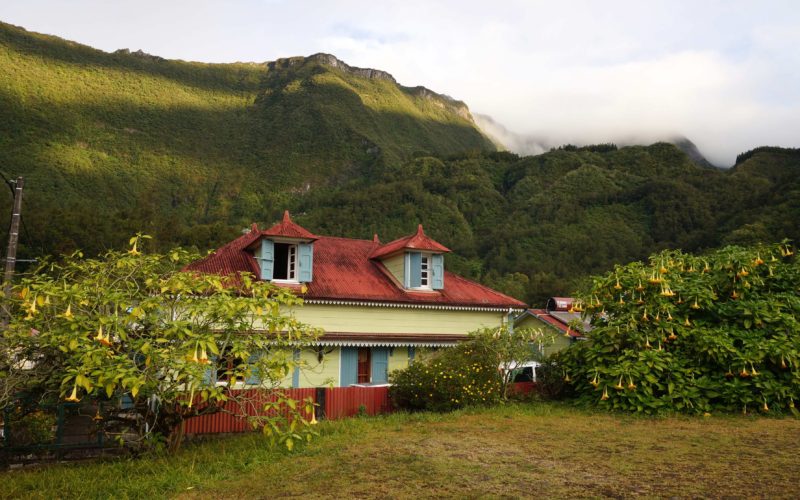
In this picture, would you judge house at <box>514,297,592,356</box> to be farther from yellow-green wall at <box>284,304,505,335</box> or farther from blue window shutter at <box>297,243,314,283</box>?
blue window shutter at <box>297,243,314,283</box>

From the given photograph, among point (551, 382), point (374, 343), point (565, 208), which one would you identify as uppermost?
point (565, 208)

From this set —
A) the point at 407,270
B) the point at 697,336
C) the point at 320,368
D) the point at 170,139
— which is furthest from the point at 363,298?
the point at 170,139

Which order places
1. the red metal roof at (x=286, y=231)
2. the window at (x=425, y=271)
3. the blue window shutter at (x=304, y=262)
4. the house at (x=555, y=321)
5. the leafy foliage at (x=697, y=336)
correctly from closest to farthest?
the leafy foliage at (x=697, y=336), the red metal roof at (x=286, y=231), the blue window shutter at (x=304, y=262), the window at (x=425, y=271), the house at (x=555, y=321)

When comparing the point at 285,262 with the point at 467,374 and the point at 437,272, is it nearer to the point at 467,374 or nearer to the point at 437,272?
the point at 437,272

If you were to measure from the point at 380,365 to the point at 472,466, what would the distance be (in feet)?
38.2

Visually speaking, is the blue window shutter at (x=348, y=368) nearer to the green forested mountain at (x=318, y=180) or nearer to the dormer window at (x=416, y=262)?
the dormer window at (x=416, y=262)

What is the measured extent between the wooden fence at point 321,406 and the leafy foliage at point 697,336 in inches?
236

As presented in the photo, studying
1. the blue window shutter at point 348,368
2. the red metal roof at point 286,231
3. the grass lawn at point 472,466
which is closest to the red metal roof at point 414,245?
the red metal roof at point 286,231

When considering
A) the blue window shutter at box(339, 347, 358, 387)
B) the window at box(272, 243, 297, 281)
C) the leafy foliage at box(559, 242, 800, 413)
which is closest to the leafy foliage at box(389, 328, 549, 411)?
the leafy foliage at box(559, 242, 800, 413)

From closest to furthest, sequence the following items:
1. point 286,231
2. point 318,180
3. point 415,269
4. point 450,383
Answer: point 450,383 < point 286,231 < point 415,269 < point 318,180

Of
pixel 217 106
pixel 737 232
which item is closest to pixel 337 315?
pixel 737 232

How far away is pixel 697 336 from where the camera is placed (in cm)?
1572

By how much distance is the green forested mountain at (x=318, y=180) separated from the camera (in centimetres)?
6656

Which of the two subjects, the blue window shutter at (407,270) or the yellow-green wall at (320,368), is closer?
the yellow-green wall at (320,368)
